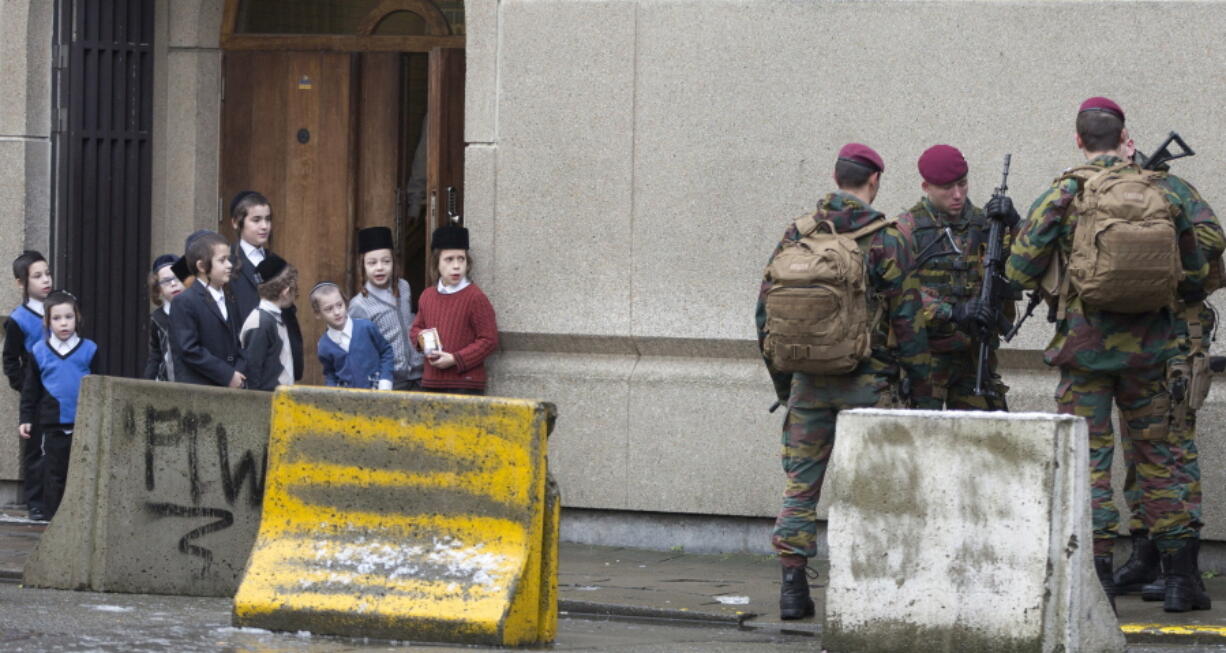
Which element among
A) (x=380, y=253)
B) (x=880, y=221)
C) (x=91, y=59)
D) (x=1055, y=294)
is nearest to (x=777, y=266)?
(x=880, y=221)

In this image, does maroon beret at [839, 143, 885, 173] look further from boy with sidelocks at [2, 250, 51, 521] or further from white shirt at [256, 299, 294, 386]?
boy with sidelocks at [2, 250, 51, 521]

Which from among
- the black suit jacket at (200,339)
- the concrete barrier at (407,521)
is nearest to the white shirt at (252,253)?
the black suit jacket at (200,339)

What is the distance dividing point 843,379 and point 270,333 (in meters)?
3.17

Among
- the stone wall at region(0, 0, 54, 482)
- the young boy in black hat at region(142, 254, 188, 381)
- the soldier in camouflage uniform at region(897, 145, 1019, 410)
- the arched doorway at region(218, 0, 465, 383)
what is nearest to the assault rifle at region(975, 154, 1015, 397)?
the soldier in camouflage uniform at region(897, 145, 1019, 410)

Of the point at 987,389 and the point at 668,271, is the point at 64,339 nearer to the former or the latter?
the point at 668,271

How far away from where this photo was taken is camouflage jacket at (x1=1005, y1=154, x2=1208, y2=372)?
8.03 m

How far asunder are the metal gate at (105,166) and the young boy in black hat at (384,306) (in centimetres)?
199

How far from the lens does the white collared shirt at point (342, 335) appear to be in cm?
1038

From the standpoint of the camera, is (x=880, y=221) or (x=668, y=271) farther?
(x=668, y=271)

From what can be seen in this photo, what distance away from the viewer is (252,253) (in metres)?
10.7

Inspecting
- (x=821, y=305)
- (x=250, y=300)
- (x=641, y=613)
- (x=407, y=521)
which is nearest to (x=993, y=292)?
(x=821, y=305)

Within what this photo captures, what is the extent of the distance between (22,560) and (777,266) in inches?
162

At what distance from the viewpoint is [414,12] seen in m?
12.4

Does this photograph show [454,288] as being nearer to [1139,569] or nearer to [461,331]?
[461,331]
